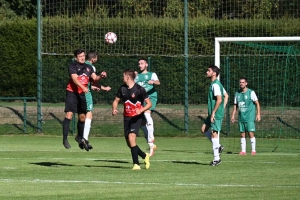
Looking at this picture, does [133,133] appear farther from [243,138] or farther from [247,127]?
[247,127]

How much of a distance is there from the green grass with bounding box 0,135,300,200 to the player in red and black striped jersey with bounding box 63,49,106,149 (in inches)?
36.2

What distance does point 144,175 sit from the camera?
14344 mm

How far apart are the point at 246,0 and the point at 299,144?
23.7ft

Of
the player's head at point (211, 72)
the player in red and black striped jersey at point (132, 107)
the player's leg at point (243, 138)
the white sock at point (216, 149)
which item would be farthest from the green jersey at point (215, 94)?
the player's leg at point (243, 138)

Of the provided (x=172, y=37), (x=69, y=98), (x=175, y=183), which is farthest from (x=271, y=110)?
(x=175, y=183)

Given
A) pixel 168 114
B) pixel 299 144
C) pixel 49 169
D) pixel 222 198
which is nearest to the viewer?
pixel 222 198

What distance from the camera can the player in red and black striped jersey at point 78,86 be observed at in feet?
55.2

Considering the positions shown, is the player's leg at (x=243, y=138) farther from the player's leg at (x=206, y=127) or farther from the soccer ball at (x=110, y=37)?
the soccer ball at (x=110, y=37)

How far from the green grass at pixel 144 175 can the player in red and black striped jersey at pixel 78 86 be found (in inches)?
36.2

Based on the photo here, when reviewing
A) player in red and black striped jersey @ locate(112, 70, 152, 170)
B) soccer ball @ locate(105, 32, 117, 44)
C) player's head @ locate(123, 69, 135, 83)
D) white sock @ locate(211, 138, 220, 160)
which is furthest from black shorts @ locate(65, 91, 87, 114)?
soccer ball @ locate(105, 32, 117, 44)

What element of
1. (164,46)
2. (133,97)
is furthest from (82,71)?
(164,46)

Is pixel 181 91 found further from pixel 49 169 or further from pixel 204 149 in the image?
pixel 49 169

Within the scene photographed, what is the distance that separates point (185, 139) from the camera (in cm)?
2633

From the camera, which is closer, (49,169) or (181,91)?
(49,169)
